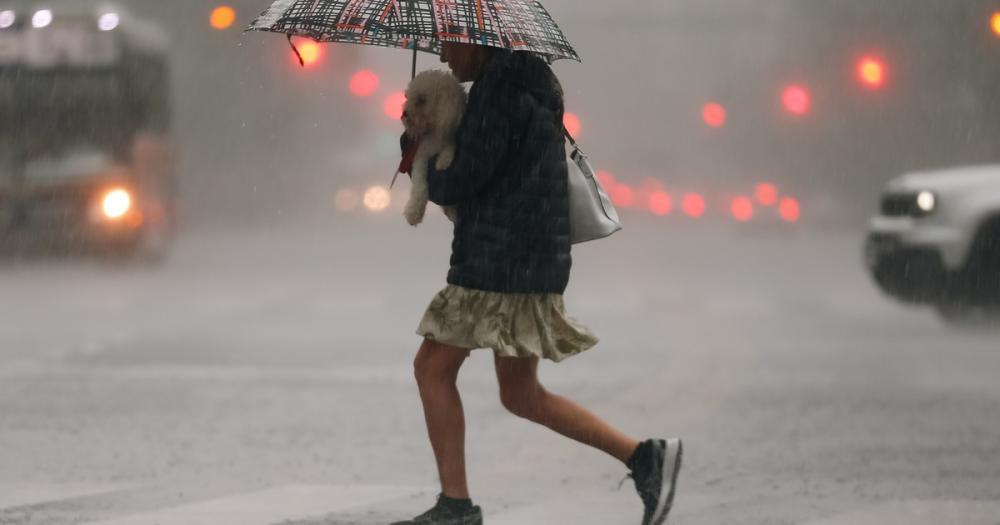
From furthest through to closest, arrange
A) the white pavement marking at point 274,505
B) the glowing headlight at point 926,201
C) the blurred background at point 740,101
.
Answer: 1. the blurred background at point 740,101
2. the glowing headlight at point 926,201
3. the white pavement marking at point 274,505

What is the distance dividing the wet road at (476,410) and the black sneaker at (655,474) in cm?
36

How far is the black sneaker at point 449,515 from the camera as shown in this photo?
566 centimetres

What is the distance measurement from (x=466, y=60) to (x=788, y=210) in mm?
39897

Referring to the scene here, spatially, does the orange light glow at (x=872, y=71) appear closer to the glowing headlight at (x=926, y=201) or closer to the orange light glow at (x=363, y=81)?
the orange light glow at (x=363, y=81)

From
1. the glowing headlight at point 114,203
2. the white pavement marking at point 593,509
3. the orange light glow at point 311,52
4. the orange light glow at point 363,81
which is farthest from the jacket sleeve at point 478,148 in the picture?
the orange light glow at point 363,81

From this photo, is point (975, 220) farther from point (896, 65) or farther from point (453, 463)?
point (896, 65)

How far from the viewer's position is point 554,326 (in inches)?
226

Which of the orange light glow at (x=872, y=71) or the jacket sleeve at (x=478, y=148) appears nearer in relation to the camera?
the jacket sleeve at (x=478, y=148)

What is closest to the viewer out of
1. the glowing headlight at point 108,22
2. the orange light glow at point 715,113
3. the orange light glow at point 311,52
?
the orange light glow at point 311,52

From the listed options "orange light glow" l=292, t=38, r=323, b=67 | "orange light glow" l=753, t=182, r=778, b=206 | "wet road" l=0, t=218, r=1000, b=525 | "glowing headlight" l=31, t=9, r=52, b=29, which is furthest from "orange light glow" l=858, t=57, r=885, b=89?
"glowing headlight" l=31, t=9, r=52, b=29

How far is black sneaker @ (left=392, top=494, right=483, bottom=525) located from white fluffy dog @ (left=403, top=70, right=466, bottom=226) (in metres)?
0.88

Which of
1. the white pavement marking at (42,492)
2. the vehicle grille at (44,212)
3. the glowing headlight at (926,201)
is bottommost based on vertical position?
the white pavement marking at (42,492)

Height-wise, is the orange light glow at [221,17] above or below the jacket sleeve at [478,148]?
above

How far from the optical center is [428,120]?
18.4ft
